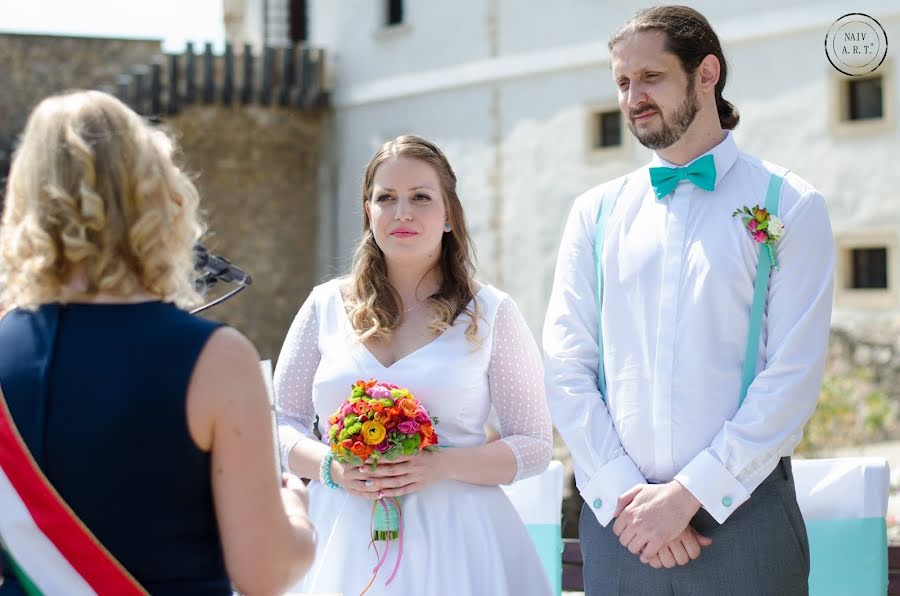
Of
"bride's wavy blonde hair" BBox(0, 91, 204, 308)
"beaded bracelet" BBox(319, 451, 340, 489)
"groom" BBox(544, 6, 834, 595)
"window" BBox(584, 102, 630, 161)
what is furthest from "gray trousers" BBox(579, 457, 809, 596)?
"window" BBox(584, 102, 630, 161)

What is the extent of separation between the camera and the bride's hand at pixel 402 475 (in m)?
3.03

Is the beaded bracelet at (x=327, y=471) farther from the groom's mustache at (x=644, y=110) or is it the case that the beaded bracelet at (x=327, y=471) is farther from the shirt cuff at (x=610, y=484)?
the groom's mustache at (x=644, y=110)

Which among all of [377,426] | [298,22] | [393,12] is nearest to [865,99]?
[393,12]

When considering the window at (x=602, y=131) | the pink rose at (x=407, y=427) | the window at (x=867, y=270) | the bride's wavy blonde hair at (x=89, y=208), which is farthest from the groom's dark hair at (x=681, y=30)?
the window at (x=602, y=131)

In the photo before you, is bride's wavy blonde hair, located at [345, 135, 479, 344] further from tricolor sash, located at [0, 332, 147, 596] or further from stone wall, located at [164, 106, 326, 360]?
stone wall, located at [164, 106, 326, 360]

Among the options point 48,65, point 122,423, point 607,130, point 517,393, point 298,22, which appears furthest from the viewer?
point 48,65

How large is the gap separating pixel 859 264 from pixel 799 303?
402 inches

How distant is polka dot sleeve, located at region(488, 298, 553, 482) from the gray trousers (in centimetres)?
49

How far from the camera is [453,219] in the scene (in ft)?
11.3

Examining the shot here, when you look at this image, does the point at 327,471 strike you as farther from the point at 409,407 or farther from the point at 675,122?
the point at 675,122

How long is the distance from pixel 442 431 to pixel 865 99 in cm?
1024

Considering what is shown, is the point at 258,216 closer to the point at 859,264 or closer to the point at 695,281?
the point at 859,264

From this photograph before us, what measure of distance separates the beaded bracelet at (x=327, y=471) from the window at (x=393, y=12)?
15.3m

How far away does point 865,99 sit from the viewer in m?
12.3
